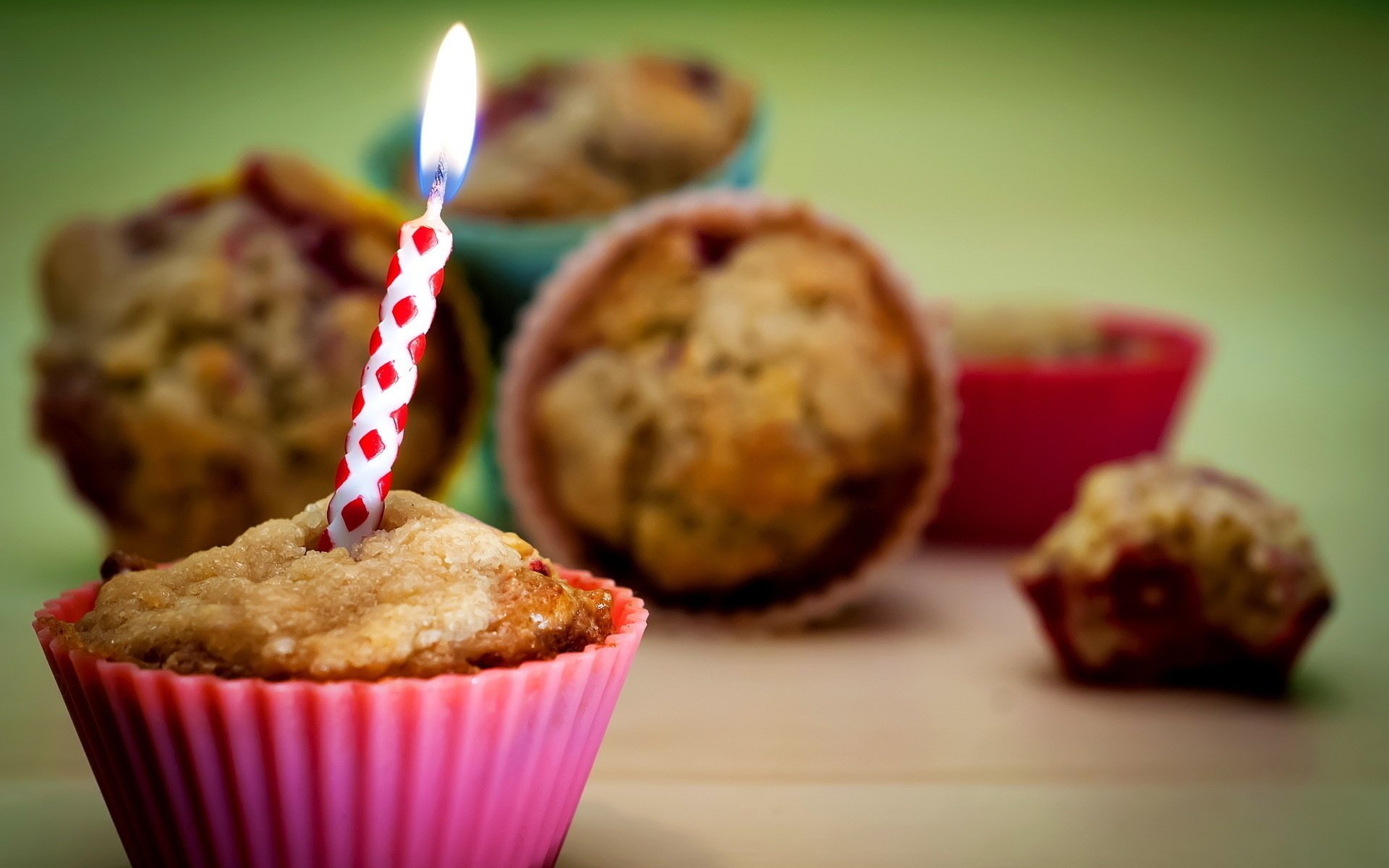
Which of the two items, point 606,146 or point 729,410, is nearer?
point 729,410

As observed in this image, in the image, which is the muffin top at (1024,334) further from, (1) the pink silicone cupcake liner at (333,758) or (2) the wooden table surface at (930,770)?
(1) the pink silicone cupcake liner at (333,758)

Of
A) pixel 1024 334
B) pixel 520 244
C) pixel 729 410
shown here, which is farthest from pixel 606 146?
pixel 1024 334

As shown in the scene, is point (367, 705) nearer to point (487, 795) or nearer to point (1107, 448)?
point (487, 795)

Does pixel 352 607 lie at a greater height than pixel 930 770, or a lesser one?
greater

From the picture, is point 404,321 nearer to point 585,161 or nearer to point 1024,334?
point 585,161

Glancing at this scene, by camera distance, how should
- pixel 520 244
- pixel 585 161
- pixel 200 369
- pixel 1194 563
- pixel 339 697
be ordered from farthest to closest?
pixel 585 161, pixel 520 244, pixel 200 369, pixel 1194 563, pixel 339 697

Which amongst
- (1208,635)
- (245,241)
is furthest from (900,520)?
(245,241)
